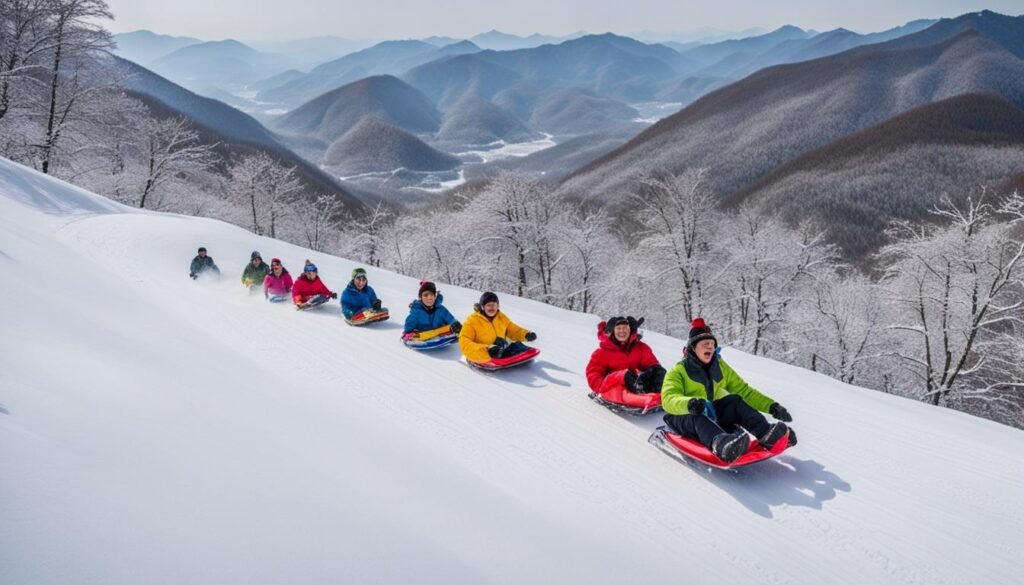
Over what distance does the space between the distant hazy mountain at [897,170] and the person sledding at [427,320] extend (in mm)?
75813

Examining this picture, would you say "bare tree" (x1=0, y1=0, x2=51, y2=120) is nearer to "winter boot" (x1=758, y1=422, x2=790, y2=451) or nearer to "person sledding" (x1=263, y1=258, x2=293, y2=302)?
"person sledding" (x1=263, y1=258, x2=293, y2=302)

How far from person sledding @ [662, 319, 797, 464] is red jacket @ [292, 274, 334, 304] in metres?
7.68

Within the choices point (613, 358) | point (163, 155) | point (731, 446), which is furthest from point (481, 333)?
point (163, 155)

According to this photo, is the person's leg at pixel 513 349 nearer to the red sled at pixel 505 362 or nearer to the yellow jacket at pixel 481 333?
the red sled at pixel 505 362

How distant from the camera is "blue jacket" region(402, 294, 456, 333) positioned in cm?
862

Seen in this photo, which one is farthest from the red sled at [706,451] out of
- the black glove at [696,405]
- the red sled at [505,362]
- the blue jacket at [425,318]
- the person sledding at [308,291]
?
the person sledding at [308,291]

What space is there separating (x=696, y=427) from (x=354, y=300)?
6.80 metres

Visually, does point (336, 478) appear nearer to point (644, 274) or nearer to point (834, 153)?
point (644, 274)

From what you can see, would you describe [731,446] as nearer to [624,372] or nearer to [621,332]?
[624,372]

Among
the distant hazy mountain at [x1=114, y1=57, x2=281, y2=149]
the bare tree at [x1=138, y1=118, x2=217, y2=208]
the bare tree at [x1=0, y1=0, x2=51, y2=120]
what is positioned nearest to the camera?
the bare tree at [x1=0, y1=0, x2=51, y2=120]

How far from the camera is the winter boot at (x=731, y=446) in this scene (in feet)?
15.7

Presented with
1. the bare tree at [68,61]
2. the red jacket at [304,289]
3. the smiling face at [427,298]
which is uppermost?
the bare tree at [68,61]

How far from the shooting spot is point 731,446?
4777 mm

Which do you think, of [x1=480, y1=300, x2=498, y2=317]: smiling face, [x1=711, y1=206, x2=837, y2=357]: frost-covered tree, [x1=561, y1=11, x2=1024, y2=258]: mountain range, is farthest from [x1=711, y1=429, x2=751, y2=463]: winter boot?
[x1=561, y1=11, x2=1024, y2=258]: mountain range
